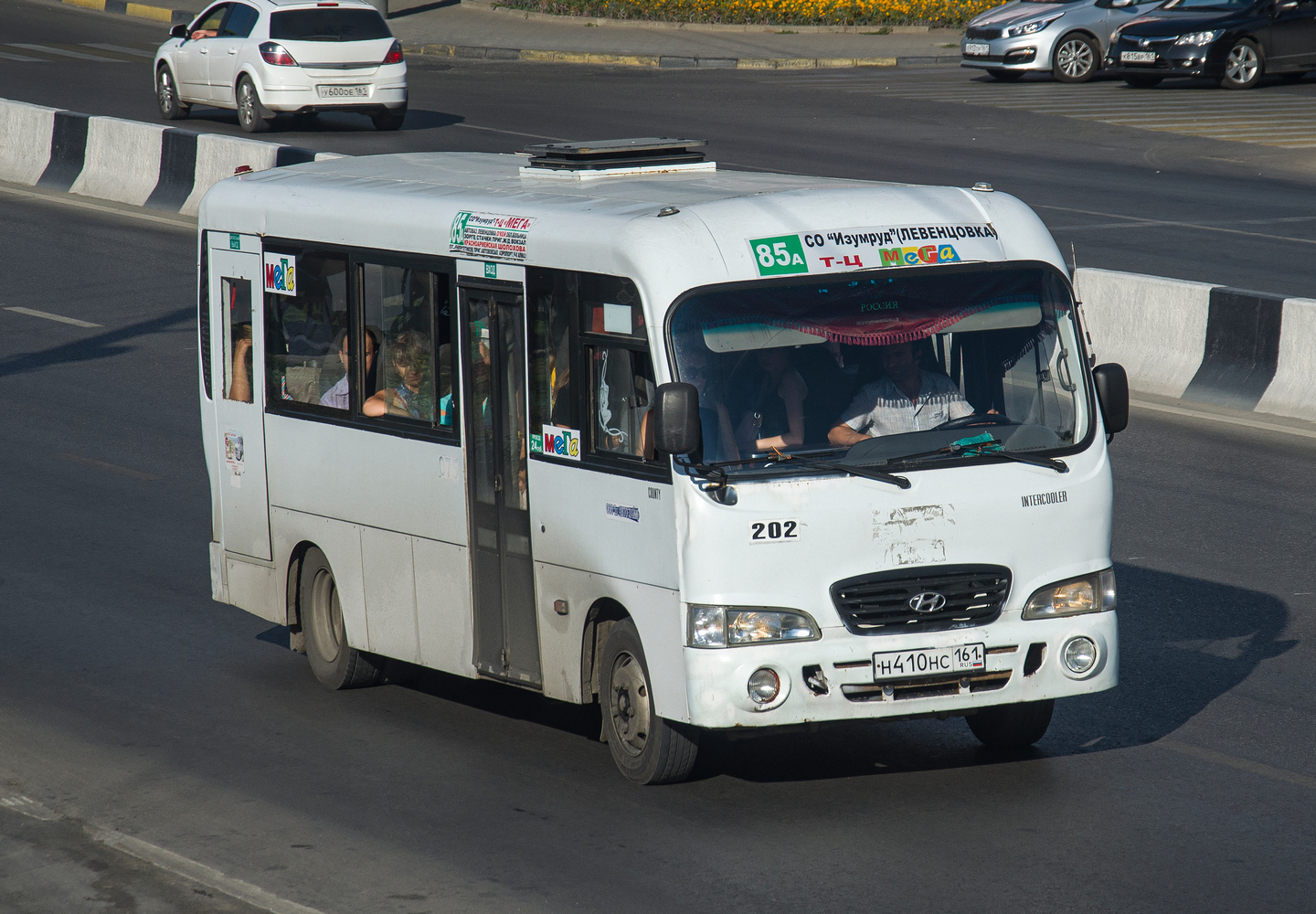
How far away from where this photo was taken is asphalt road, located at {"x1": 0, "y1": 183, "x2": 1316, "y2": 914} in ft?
20.7

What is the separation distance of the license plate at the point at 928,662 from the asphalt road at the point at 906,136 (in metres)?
11.6

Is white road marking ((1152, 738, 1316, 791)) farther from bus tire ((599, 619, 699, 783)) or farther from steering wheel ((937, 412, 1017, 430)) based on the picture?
bus tire ((599, 619, 699, 783))

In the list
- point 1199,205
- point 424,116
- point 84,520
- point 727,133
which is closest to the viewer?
point 84,520

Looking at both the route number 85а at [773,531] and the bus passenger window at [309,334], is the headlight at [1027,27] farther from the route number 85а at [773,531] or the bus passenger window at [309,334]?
the route number 85а at [773,531]

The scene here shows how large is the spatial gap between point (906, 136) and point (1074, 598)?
70.2ft

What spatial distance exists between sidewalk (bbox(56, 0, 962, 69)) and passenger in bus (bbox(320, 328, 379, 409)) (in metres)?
29.6

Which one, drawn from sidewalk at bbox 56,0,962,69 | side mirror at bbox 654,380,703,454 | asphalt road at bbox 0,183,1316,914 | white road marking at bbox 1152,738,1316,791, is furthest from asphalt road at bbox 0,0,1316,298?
side mirror at bbox 654,380,703,454

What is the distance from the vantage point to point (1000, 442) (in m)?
7.18

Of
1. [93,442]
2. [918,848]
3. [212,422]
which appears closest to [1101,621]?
[918,848]

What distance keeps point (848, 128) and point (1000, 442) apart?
2189 centimetres

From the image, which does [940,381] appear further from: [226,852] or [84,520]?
[84,520]

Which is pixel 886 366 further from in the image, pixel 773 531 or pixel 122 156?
pixel 122 156

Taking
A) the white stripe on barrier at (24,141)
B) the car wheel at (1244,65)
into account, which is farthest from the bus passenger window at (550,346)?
the car wheel at (1244,65)

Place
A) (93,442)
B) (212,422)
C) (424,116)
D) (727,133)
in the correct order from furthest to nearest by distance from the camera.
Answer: (424,116) → (727,133) → (93,442) → (212,422)
